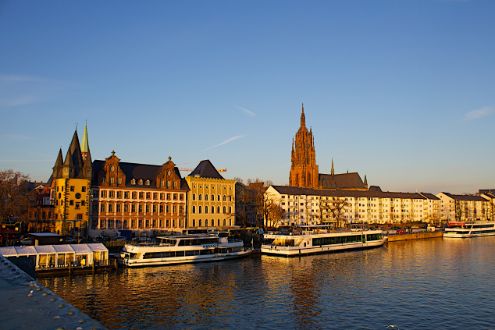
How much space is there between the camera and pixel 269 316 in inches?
1633

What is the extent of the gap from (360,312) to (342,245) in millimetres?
57273

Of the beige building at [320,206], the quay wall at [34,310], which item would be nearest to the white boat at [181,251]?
the quay wall at [34,310]

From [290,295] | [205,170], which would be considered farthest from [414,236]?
[290,295]

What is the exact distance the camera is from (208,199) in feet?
381

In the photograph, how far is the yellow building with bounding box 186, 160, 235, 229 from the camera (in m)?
113

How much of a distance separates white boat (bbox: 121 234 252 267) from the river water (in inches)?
90.8

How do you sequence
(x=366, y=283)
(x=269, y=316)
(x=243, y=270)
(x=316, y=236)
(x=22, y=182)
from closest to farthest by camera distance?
(x=269, y=316), (x=366, y=283), (x=243, y=270), (x=316, y=236), (x=22, y=182)

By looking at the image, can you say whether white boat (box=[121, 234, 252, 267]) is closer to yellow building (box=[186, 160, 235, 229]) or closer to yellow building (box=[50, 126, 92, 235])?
yellow building (box=[50, 126, 92, 235])

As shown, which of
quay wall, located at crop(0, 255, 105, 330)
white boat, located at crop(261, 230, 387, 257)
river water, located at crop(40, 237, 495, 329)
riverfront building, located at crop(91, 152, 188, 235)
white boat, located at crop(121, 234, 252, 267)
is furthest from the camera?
riverfront building, located at crop(91, 152, 188, 235)

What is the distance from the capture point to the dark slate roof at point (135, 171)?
324 ft

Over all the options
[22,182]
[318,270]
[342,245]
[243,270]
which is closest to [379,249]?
[342,245]

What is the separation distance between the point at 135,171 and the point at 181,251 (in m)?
37.4

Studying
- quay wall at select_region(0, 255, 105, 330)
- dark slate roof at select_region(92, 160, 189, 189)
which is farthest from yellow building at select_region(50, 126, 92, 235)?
quay wall at select_region(0, 255, 105, 330)

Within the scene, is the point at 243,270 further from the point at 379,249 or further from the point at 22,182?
the point at 22,182
